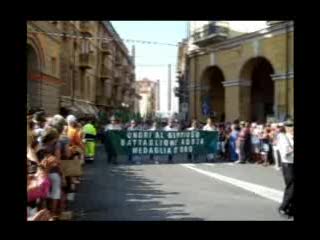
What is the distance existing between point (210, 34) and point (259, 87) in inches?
155

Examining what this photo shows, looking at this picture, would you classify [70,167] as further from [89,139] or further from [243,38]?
[243,38]

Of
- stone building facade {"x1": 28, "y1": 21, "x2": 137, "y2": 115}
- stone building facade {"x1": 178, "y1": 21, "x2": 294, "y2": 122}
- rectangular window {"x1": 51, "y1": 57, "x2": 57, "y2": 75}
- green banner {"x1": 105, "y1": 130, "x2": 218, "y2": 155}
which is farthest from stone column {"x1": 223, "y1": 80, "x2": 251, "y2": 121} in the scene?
green banner {"x1": 105, "y1": 130, "x2": 218, "y2": 155}

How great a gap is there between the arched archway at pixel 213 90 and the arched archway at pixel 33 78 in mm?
12638

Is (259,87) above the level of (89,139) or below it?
above

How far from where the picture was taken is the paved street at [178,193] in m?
9.63

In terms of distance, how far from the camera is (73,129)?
13.2 m

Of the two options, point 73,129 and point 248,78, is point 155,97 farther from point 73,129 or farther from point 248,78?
point 73,129

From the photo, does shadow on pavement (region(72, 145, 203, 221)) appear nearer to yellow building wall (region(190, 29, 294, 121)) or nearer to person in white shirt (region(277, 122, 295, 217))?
person in white shirt (region(277, 122, 295, 217))

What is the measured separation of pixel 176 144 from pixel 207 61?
571 inches

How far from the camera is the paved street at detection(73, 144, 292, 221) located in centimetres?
963

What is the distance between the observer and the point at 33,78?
76.2ft

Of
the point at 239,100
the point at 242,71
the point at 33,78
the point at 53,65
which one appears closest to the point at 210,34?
the point at 242,71

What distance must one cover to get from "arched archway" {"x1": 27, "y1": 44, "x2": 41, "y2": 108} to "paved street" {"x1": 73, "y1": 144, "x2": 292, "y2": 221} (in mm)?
6100
